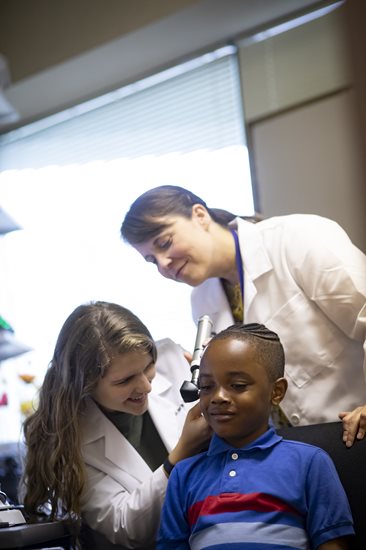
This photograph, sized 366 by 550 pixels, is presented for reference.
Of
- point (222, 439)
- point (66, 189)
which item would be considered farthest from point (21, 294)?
point (222, 439)

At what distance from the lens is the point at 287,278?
5.88ft

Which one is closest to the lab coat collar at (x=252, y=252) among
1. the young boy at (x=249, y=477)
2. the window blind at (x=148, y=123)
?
the young boy at (x=249, y=477)

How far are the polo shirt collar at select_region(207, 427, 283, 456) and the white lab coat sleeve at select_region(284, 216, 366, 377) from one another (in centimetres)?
40

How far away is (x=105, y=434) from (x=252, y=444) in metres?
0.49

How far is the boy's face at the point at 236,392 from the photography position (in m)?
1.28

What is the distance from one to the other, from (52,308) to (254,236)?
1596mm

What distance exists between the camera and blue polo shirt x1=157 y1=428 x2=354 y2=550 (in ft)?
3.87

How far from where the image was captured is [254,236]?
75.4 inches

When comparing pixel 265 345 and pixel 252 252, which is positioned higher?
pixel 252 252

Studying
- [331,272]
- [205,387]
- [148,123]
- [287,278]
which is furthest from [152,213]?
[148,123]

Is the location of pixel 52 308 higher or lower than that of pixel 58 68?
lower

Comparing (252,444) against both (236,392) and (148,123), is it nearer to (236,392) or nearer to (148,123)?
(236,392)

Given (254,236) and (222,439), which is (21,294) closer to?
(254,236)

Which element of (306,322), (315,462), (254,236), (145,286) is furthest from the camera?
(145,286)
